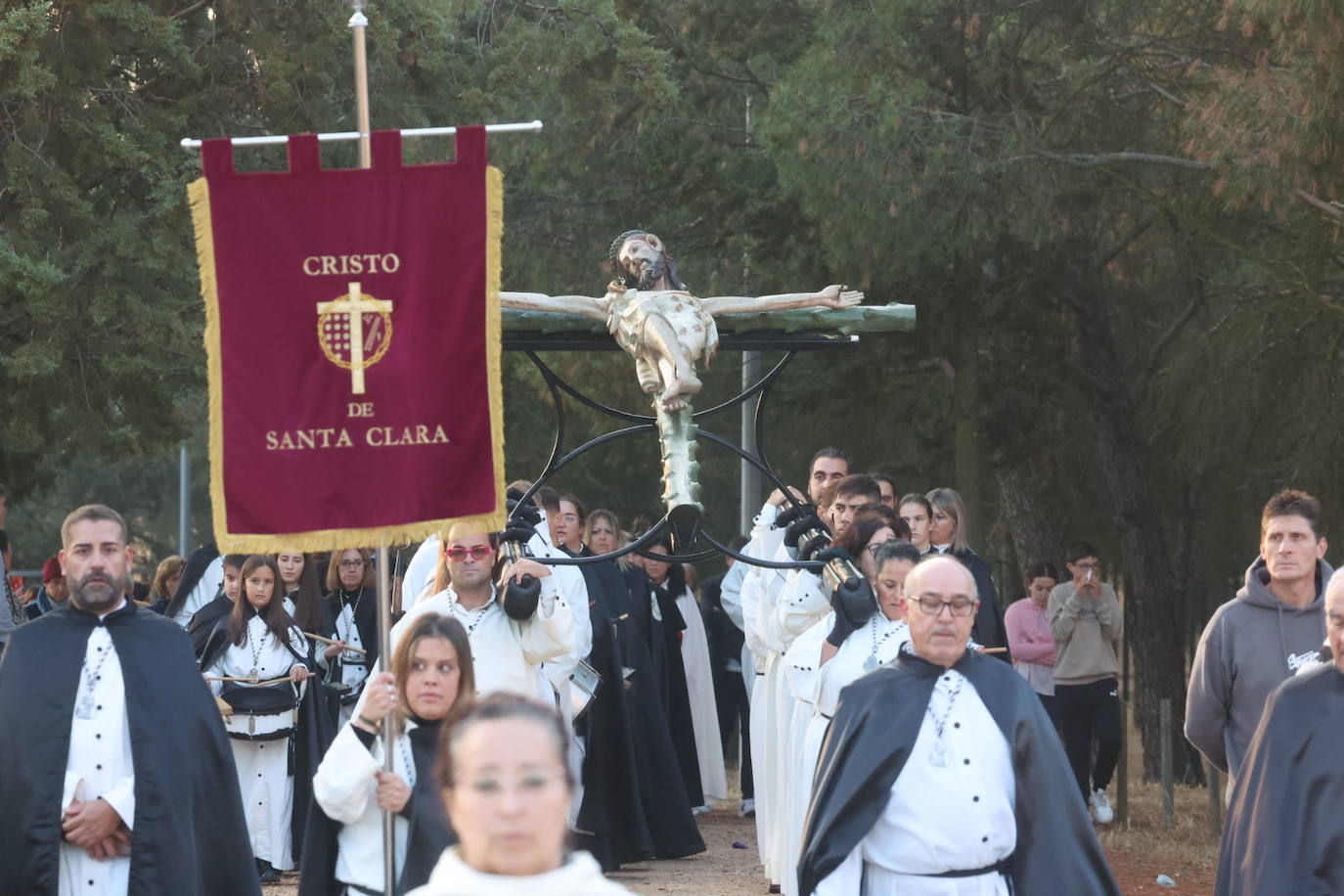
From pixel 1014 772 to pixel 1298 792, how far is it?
94 centimetres

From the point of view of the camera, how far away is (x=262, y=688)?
1068 cm

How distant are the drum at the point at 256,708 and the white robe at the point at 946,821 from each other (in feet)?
17.8

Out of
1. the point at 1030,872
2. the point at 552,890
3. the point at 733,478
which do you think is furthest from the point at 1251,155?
the point at 733,478

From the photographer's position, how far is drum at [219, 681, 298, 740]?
10648 mm

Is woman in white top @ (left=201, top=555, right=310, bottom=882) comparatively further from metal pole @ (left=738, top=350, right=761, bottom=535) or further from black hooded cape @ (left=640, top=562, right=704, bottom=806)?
metal pole @ (left=738, top=350, right=761, bottom=535)

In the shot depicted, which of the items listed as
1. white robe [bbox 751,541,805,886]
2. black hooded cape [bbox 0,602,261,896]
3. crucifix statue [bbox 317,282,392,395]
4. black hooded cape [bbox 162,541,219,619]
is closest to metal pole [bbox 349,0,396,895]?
crucifix statue [bbox 317,282,392,395]

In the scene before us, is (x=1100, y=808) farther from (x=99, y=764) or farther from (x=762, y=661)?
(x=99, y=764)

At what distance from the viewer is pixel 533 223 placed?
1673 centimetres

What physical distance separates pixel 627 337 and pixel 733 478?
52.3 ft

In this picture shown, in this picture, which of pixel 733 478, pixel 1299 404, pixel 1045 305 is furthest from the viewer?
pixel 733 478

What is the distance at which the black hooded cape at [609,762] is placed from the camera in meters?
11.5

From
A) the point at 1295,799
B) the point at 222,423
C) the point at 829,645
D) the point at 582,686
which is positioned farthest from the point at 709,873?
the point at 222,423

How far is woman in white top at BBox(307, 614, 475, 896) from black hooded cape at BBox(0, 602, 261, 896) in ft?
2.41

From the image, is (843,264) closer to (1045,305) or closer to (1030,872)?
(1045,305)
